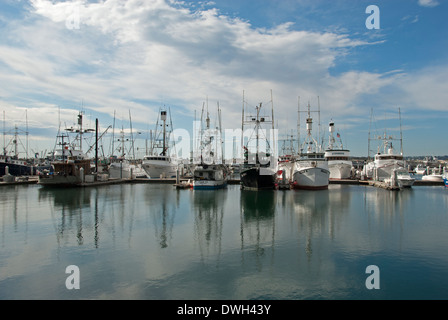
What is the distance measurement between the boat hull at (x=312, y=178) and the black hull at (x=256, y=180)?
497 centimetres

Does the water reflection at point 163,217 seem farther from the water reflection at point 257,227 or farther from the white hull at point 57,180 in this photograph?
the white hull at point 57,180

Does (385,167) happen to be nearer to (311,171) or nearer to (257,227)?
(311,171)

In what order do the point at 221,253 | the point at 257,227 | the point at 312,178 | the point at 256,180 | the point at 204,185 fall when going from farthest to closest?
the point at 312,178
the point at 204,185
the point at 256,180
the point at 257,227
the point at 221,253

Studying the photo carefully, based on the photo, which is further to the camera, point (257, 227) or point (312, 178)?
point (312, 178)

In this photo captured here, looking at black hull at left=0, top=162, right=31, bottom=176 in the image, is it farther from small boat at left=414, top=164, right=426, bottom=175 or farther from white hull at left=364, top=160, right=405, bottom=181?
small boat at left=414, top=164, right=426, bottom=175

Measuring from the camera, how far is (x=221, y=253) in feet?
54.2

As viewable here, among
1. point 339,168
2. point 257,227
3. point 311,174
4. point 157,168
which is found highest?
point 157,168

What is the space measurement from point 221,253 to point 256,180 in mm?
31270

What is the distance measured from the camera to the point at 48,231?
20.8 metres

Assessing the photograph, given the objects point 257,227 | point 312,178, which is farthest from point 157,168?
point 257,227
